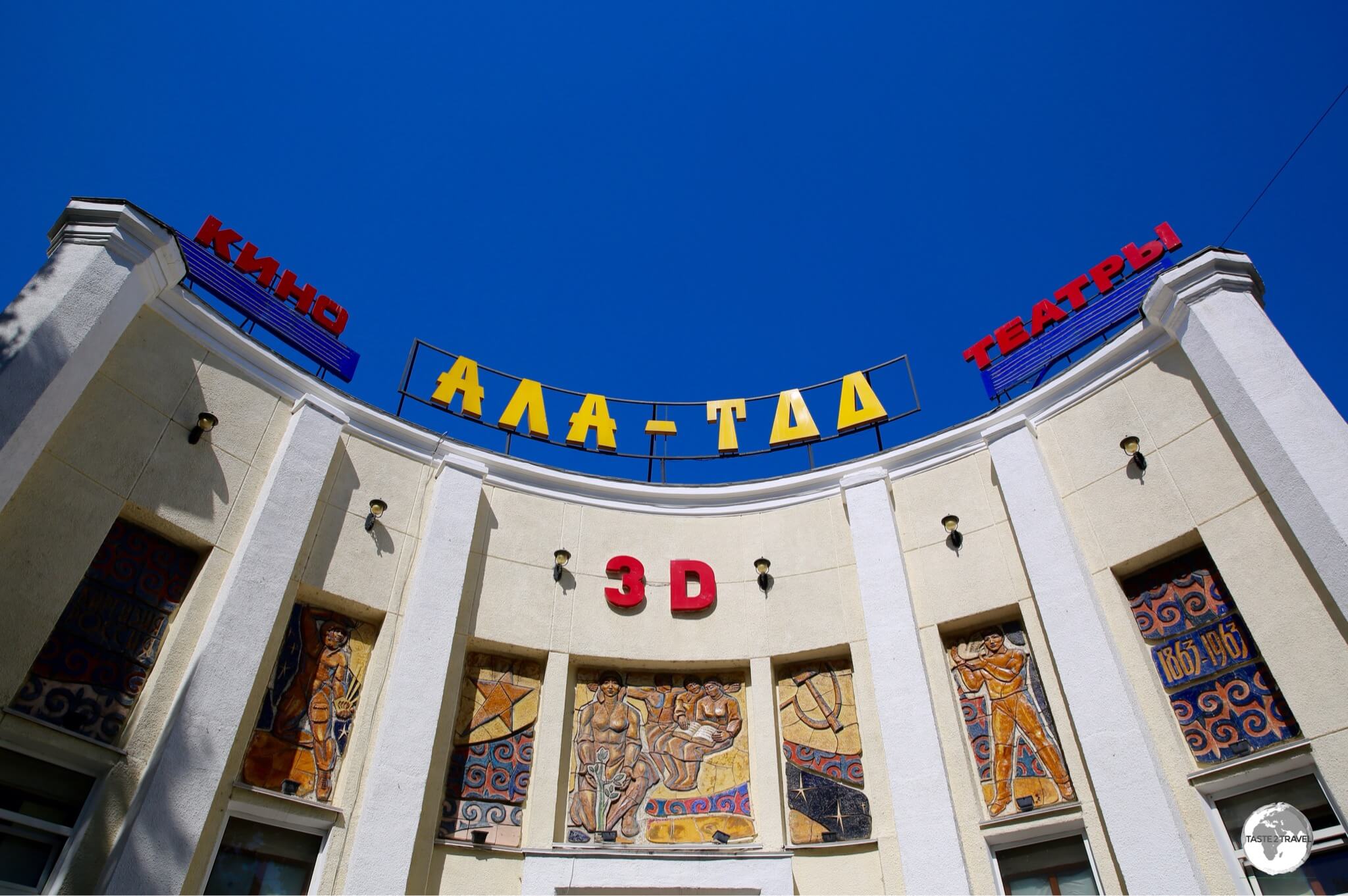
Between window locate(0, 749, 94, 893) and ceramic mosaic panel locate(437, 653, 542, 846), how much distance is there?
400 centimetres

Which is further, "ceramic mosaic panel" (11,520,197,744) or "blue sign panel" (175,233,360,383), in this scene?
"blue sign panel" (175,233,360,383)

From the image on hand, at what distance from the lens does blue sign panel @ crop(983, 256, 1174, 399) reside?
13641mm

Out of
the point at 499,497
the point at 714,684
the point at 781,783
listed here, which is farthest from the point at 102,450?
the point at 781,783

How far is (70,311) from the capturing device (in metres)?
9.96

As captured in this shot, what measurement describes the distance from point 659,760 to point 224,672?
5.71 meters

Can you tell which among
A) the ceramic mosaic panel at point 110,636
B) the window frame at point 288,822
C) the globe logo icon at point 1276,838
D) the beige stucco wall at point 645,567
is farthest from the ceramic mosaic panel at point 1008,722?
the ceramic mosaic panel at point 110,636

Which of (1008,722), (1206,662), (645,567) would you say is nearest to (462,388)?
(645,567)

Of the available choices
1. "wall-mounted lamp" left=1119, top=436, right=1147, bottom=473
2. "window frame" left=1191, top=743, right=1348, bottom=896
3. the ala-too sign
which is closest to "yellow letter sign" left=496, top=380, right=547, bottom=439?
the ala-too sign

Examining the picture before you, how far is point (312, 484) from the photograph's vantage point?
12.0 m

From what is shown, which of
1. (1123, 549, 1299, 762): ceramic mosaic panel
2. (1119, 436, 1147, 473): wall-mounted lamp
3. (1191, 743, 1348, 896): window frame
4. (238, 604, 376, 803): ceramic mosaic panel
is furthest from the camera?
(1119, 436, 1147, 473): wall-mounted lamp

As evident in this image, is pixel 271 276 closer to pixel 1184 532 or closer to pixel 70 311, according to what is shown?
pixel 70 311

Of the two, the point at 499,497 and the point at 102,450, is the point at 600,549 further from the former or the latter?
the point at 102,450

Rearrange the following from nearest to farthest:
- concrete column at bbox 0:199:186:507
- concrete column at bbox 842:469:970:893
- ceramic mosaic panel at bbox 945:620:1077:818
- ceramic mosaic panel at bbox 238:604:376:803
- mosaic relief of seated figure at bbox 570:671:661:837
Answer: concrete column at bbox 0:199:186:507, concrete column at bbox 842:469:970:893, ceramic mosaic panel at bbox 238:604:376:803, ceramic mosaic panel at bbox 945:620:1077:818, mosaic relief of seated figure at bbox 570:671:661:837

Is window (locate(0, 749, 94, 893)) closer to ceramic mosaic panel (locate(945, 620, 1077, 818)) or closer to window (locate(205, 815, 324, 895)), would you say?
window (locate(205, 815, 324, 895))
